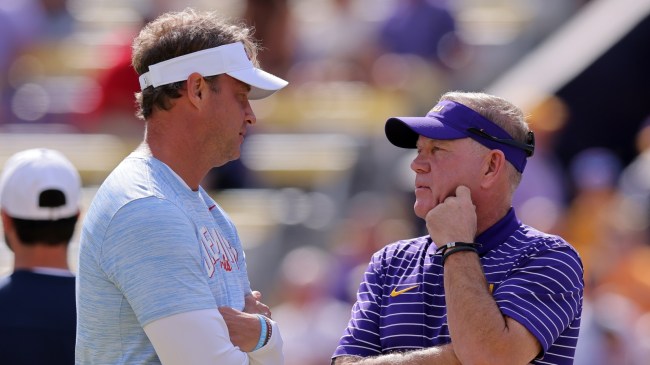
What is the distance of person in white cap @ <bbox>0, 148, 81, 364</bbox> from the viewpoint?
12.6ft

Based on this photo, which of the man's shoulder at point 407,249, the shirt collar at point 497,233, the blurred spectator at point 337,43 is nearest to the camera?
the shirt collar at point 497,233

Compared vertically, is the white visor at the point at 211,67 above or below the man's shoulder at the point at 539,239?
above

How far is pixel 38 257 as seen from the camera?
4.04 m

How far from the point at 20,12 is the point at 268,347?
768cm

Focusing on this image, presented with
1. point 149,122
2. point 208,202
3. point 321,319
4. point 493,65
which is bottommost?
point 321,319

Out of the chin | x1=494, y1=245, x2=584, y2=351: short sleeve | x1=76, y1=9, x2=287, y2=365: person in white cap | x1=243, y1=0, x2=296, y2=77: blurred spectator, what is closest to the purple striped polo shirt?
x1=494, y1=245, x2=584, y2=351: short sleeve

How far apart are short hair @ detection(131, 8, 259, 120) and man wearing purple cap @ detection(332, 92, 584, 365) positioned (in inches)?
25.0

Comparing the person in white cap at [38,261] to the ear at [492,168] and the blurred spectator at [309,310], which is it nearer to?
the ear at [492,168]

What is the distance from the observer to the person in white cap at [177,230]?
309cm

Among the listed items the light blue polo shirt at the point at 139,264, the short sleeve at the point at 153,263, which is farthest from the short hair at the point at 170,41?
the short sleeve at the point at 153,263

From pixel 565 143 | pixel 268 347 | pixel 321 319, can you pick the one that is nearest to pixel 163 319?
pixel 268 347

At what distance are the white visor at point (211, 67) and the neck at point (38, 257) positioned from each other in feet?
2.96

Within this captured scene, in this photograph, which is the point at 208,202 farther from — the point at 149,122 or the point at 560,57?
the point at 560,57

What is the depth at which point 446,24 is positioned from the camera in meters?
10.1
